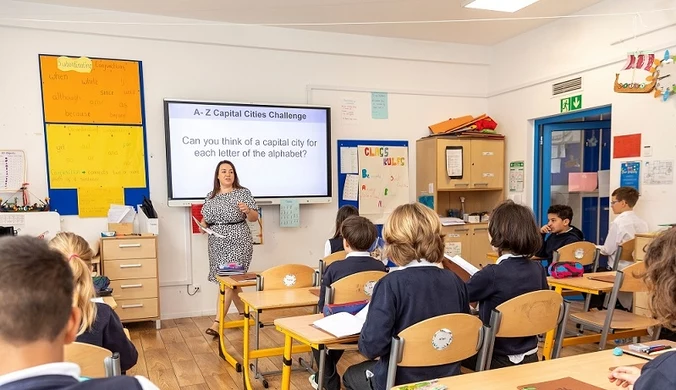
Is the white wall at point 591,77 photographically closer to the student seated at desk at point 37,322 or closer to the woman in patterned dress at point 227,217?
the woman in patterned dress at point 227,217

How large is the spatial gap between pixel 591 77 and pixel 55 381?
5052 millimetres

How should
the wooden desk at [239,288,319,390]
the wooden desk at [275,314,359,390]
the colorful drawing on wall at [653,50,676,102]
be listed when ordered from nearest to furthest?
the wooden desk at [275,314,359,390], the wooden desk at [239,288,319,390], the colorful drawing on wall at [653,50,676,102]

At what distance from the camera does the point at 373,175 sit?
5.52 m

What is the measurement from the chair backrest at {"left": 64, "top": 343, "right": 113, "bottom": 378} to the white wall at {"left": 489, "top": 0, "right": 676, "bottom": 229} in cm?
420

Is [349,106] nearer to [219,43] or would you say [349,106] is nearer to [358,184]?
[358,184]

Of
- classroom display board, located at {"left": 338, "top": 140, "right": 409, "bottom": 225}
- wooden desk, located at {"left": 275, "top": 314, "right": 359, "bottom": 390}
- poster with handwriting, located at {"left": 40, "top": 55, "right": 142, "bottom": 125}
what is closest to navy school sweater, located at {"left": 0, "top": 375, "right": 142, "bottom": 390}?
wooden desk, located at {"left": 275, "top": 314, "right": 359, "bottom": 390}

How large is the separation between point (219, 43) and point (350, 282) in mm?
3368

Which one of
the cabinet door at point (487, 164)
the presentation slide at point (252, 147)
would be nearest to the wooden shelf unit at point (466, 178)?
the cabinet door at point (487, 164)

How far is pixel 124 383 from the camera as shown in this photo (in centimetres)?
79

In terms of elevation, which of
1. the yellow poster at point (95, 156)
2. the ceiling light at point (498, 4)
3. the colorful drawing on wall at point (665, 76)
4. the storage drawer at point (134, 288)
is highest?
the ceiling light at point (498, 4)

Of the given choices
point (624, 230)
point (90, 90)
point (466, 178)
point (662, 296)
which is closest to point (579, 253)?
point (624, 230)

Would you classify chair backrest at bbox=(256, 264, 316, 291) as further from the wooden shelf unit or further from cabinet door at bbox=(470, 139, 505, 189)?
cabinet door at bbox=(470, 139, 505, 189)

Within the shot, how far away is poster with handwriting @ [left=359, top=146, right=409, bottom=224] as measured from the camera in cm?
548

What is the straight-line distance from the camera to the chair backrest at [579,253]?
3.72 meters
